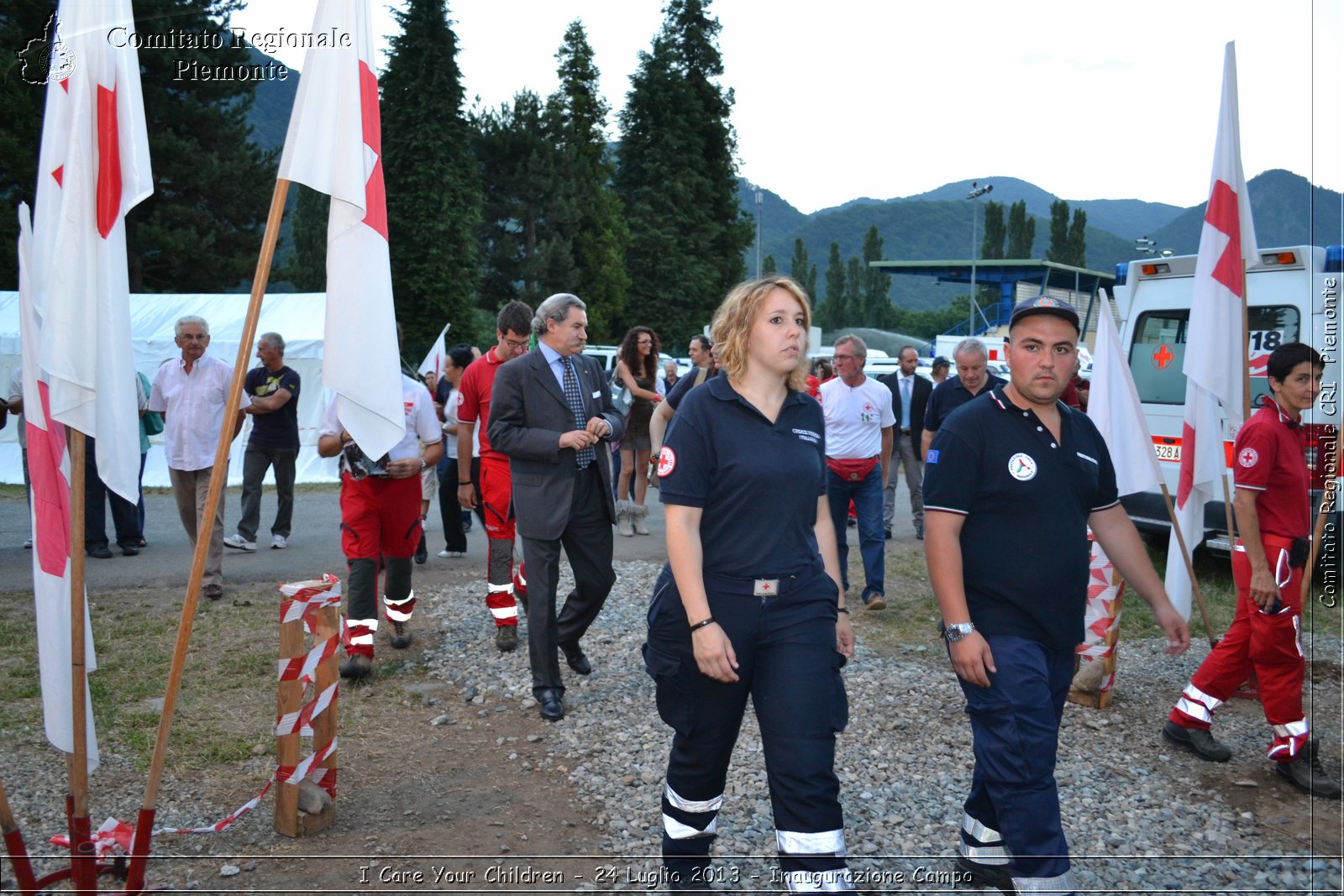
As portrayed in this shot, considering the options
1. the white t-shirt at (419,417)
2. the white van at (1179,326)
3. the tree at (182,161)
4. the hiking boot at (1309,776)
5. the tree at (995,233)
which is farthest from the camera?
the tree at (995,233)

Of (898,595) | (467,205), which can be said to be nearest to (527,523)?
(898,595)

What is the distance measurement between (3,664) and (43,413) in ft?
13.0

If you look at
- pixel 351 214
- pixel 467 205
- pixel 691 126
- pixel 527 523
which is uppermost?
pixel 691 126

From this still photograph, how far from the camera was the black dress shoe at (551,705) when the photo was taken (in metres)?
5.81

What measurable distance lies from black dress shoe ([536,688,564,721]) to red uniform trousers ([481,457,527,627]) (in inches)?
55.9

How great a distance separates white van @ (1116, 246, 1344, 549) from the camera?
912 centimetres

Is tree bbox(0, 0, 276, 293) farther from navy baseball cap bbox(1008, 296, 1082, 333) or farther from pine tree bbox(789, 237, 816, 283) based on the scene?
pine tree bbox(789, 237, 816, 283)

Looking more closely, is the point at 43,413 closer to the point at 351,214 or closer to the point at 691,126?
the point at 351,214

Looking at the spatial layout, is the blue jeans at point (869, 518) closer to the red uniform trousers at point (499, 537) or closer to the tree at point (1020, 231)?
the red uniform trousers at point (499, 537)

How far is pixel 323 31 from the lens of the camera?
3.61 m

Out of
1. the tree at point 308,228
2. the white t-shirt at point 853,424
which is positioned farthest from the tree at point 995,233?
the white t-shirt at point 853,424

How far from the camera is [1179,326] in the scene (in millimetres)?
10711

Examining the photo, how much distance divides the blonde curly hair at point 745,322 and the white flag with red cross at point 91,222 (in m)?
1.93

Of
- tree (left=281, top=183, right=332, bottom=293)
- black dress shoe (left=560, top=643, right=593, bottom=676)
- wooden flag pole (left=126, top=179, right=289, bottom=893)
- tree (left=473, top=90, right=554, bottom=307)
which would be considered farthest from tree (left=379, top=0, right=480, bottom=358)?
wooden flag pole (left=126, top=179, right=289, bottom=893)
